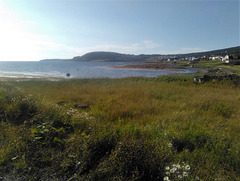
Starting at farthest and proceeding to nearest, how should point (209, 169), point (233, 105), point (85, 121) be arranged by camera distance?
point (233, 105)
point (85, 121)
point (209, 169)

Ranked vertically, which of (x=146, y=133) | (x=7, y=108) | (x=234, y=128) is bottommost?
(x=234, y=128)

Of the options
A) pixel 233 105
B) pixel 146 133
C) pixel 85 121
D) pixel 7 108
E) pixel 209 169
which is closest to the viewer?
pixel 209 169

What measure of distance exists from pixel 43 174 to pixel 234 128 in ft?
17.4

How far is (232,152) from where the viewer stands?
3.01 metres

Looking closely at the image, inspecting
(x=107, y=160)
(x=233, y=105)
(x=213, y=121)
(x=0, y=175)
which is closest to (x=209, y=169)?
(x=107, y=160)

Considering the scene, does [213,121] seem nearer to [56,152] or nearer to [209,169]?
[209,169]

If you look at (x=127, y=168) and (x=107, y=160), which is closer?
(x=127, y=168)

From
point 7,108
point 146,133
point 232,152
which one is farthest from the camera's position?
point 7,108

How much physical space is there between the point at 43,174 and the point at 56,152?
0.56 m

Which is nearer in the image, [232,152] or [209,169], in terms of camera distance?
[209,169]

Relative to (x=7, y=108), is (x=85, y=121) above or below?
below

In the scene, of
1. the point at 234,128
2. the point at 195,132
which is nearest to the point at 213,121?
the point at 234,128

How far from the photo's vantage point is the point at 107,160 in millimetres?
2559

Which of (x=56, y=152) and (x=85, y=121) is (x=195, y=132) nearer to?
(x=85, y=121)
